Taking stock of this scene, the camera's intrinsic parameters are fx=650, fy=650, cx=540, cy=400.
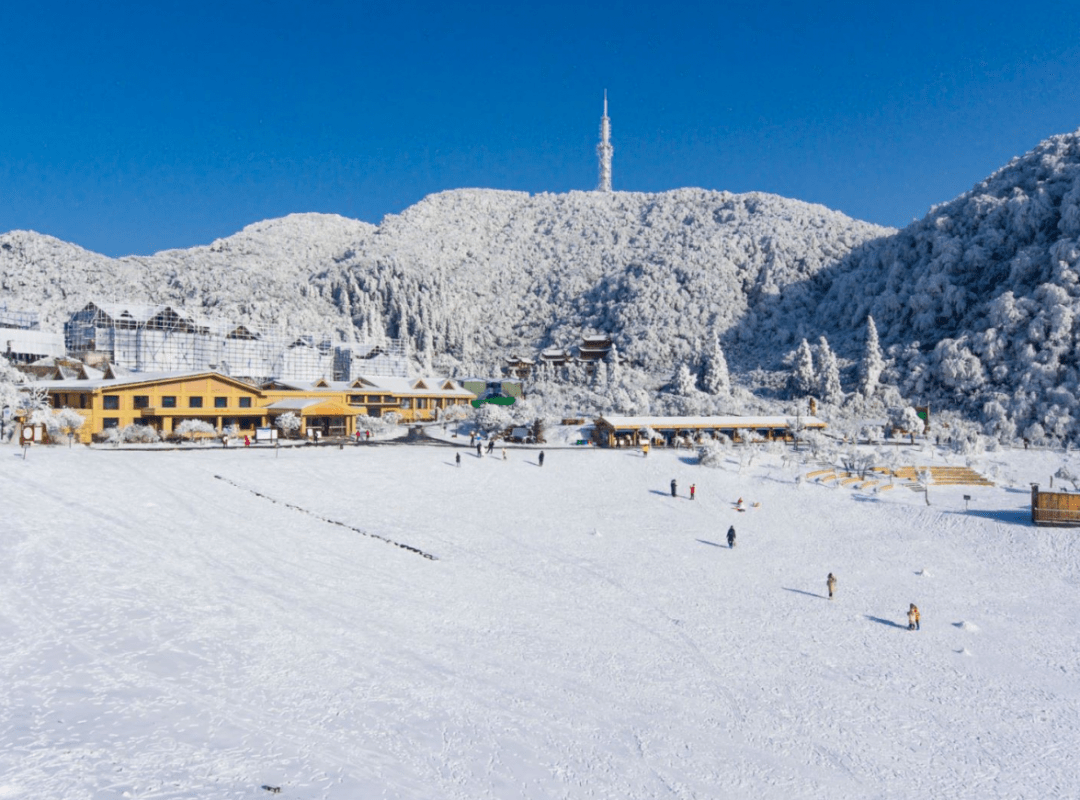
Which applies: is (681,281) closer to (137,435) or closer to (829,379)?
(829,379)

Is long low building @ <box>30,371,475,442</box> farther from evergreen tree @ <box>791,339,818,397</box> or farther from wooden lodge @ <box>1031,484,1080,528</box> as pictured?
evergreen tree @ <box>791,339,818,397</box>

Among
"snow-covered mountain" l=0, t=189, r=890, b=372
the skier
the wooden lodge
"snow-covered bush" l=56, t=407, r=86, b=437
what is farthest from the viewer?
"snow-covered mountain" l=0, t=189, r=890, b=372

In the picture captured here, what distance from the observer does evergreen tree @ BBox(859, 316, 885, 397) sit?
76750mm

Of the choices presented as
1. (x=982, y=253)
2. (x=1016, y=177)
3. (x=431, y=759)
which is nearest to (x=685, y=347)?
(x=982, y=253)

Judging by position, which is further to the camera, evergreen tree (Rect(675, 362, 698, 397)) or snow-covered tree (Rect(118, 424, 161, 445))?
evergreen tree (Rect(675, 362, 698, 397))

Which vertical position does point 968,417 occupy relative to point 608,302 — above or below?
below

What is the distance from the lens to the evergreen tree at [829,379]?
250ft

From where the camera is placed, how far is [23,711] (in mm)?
10695

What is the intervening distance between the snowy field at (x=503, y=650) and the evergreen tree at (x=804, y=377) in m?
50.3

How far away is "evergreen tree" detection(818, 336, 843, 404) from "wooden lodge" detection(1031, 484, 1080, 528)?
4802 cm

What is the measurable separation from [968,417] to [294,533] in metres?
70.5

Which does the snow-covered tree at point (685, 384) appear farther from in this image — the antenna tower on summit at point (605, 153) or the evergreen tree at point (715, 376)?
the antenna tower on summit at point (605, 153)

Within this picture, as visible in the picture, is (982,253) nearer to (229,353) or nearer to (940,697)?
(940,697)

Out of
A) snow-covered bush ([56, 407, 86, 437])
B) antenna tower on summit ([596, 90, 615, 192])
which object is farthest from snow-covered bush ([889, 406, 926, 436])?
antenna tower on summit ([596, 90, 615, 192])
